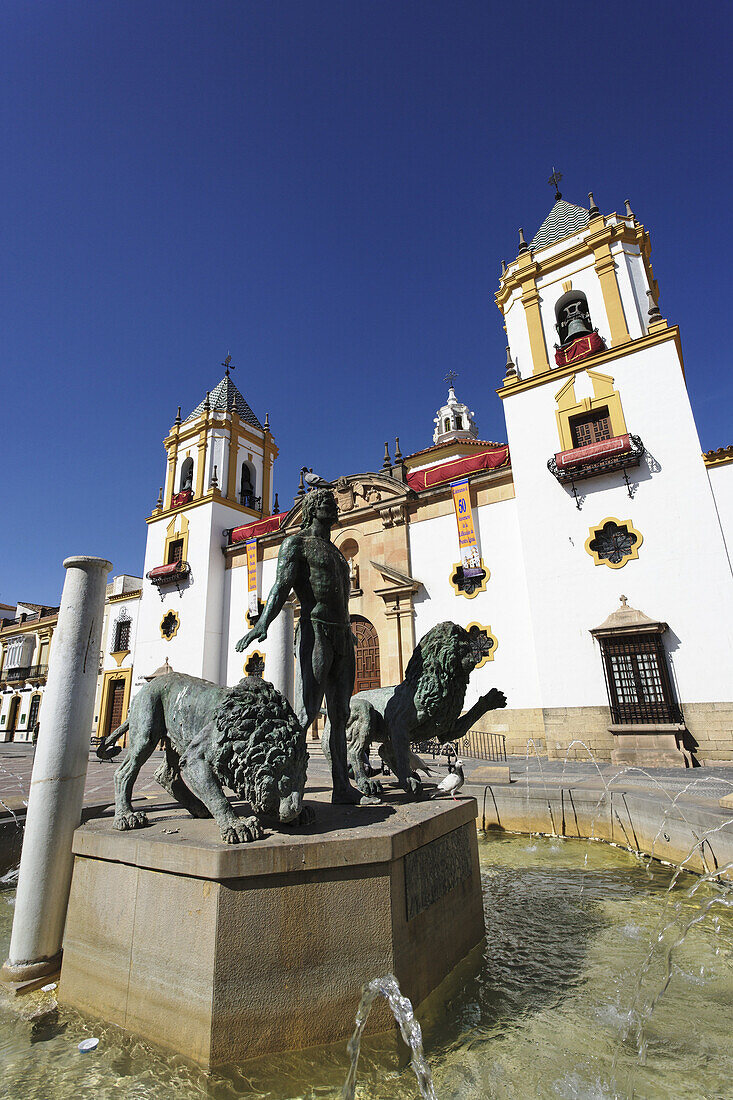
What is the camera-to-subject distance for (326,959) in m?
2.20

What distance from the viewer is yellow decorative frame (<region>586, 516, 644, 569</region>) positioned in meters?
13.0

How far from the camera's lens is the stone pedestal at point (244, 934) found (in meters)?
2.09

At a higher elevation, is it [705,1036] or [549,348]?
[549,348]

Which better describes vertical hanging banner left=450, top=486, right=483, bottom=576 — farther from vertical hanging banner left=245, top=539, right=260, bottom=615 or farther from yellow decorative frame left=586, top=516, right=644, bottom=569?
vertical hanging banner left=245, top=539, right=260, bottom=615

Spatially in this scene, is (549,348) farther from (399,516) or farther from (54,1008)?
(54,1008)

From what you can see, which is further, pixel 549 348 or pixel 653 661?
pixel 549 348

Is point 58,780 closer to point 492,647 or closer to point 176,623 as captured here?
point 492,647

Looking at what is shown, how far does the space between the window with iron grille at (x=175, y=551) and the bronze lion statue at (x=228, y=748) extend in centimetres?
2238

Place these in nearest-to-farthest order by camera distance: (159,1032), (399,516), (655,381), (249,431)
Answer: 1. (159,1032)
2. (655,381)
3. (399,516)
4. (249,431)

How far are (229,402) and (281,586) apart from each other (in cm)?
2634

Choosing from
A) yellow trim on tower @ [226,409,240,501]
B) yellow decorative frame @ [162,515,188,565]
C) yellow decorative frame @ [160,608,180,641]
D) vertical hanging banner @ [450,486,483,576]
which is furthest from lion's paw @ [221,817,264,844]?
yellow trim on tower @ [226,409,240,501]

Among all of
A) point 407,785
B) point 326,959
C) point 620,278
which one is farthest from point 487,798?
point 620,278

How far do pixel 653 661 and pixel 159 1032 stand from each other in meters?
12.4

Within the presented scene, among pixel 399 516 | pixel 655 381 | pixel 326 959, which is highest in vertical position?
pixel 655 381
